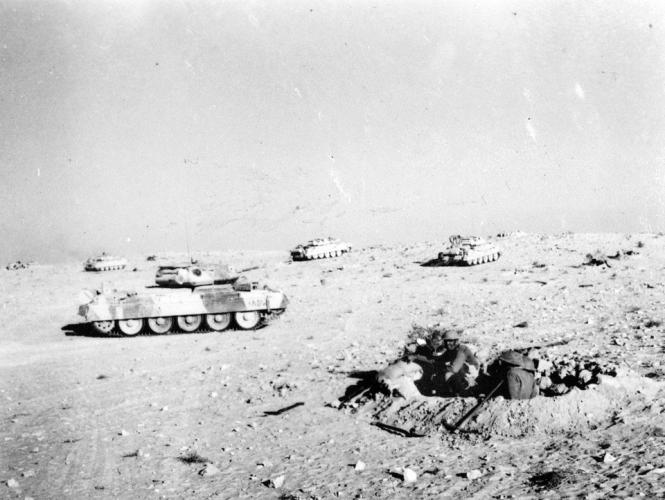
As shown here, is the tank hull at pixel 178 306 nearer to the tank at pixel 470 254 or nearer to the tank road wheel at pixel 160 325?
the tank road wheel at pixel 160 325

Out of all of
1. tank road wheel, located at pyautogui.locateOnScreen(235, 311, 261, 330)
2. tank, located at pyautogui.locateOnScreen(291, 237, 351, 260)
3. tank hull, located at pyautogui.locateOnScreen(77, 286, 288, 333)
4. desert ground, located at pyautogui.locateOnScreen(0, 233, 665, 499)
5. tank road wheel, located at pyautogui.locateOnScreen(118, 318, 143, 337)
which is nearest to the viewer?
desert ground, located at pyautogui.locateOnScreen(0, 233, 665, 499)

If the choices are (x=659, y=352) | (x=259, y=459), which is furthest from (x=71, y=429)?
(x=659, y=352)

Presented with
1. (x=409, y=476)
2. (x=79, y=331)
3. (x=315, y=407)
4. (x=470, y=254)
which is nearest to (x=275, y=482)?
(x=409, y=476)

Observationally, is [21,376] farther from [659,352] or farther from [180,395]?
[659,352]

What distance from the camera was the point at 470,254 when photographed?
2983 cm

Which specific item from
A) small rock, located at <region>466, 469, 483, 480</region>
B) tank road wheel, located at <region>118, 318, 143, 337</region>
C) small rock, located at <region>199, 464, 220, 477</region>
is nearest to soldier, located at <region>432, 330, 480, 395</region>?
small rock, located at <region>466, 469, 483, 480</region>

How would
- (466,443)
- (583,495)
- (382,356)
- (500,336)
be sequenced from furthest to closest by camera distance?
(500,336) → (382,356) → (466,443) → (583,495)

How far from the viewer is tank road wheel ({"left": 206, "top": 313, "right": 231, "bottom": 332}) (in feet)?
60.4

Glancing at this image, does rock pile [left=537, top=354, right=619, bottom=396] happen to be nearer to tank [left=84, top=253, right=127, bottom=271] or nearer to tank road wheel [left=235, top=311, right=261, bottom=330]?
tank road wheel [left=235, top=311, right=261, bottom=330]

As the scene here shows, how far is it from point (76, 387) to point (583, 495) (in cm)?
1053

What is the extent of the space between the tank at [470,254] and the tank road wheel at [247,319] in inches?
577

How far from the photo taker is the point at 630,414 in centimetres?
782

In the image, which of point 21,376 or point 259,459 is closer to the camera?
point 259,459

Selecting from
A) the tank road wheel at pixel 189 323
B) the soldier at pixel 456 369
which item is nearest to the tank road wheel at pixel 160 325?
the tank road wheel at pixel 189 323
